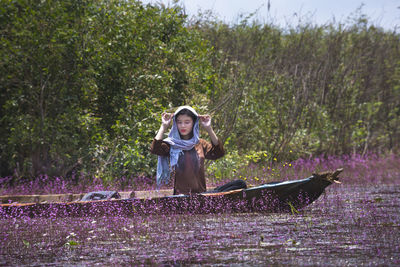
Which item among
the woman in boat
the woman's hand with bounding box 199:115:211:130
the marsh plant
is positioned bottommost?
the marsh plant

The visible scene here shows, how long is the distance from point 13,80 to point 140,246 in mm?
7707

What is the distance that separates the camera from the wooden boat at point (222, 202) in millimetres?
6738

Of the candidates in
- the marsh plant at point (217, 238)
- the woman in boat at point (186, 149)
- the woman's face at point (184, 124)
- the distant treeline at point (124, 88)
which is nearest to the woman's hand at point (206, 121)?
the woman in boat at point (186, 149)

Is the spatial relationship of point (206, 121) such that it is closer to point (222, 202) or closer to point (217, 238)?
point (222, 202)

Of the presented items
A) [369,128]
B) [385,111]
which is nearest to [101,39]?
[369,128]

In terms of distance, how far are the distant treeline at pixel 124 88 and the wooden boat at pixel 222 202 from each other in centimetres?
327

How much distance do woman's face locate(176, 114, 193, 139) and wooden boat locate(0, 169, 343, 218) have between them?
106cm

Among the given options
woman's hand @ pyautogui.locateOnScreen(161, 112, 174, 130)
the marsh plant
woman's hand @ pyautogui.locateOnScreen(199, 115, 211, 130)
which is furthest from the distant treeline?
the marsh plant

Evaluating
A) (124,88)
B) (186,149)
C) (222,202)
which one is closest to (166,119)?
(186,149)

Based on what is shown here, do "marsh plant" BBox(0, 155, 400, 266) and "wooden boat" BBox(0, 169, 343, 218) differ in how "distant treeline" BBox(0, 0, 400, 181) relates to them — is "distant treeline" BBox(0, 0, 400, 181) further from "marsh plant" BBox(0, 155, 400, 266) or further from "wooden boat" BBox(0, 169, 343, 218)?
"marsh plant" BBox(0, 155, 400, 266)

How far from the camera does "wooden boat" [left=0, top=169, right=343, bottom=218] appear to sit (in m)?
6.74

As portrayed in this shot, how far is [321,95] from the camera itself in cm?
1553

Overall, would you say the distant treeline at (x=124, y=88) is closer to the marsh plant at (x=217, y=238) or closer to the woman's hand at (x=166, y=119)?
the woman's hand at (x=166, y=119)

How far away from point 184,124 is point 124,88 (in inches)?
201
